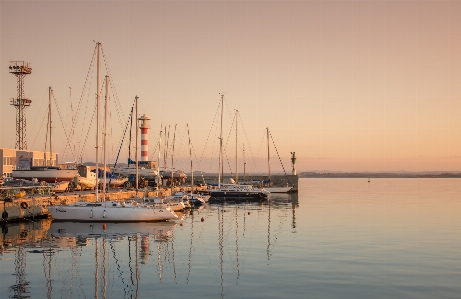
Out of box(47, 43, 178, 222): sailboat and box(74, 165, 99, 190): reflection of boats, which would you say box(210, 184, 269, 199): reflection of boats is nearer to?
box(74, 165, 99, 190): reflection of boats

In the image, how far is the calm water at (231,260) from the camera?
21281mm

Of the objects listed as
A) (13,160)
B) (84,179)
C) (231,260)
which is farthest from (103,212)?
(13,160)

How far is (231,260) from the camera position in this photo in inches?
1109

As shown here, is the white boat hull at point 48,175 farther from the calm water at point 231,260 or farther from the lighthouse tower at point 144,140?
the lighthouse tower at point 144,140

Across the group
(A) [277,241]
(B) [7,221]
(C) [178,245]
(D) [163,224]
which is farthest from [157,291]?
(B) [7,221]

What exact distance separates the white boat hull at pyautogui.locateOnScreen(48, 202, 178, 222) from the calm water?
147 cm

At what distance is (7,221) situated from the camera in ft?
147

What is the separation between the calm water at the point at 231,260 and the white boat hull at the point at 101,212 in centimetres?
147

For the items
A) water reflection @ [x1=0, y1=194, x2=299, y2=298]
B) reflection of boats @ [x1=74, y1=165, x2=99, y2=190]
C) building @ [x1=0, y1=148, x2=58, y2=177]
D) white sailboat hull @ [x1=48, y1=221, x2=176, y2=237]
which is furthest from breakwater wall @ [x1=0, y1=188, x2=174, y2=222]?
building @ [x1=0, y1=148, x2=58, y2=177]

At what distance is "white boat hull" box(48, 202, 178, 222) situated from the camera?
150 feet

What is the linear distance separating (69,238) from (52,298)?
17.1 m

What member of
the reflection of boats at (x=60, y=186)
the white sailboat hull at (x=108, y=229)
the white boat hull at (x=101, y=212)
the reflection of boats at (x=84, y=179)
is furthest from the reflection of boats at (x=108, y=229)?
the reflection of boats at (x=84, y=179)

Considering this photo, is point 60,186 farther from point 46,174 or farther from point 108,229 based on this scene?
point 108,229

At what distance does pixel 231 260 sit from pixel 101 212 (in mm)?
21102
